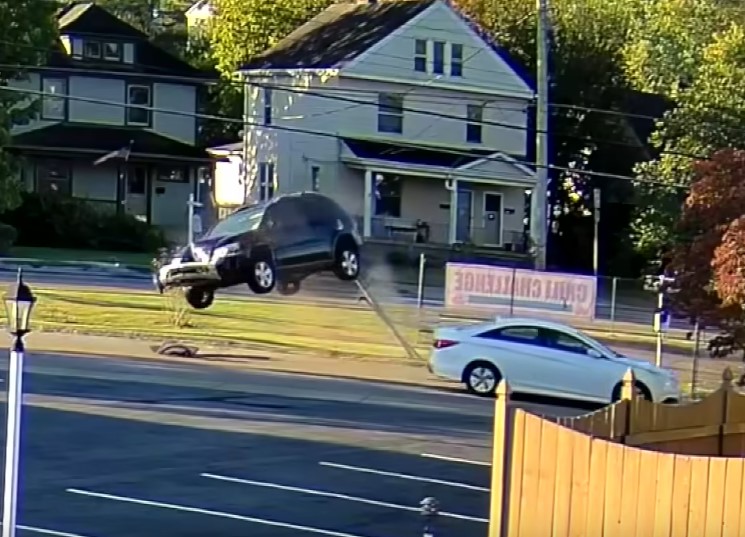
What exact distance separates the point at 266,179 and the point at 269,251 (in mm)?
24375

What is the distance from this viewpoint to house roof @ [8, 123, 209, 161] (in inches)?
2302

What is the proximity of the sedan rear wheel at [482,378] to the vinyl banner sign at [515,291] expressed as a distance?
445cm

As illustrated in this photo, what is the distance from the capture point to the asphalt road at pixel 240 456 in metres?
14.2

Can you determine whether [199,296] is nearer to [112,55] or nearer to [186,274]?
[186,274]

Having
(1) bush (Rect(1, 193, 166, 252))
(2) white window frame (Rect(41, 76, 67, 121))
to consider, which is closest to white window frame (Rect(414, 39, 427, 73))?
(1) bush (Rect(1, 193, 166, 252))

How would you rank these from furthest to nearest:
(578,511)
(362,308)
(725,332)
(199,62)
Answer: (199,62) < (362,308) < (725,332) < (578,511)

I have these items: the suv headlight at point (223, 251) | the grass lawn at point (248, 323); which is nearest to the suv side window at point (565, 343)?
the grass lawn at point (248, 323)

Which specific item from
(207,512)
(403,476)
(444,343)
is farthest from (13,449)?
(444,343)

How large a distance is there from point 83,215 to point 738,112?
75.9ft

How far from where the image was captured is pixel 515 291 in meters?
31.5

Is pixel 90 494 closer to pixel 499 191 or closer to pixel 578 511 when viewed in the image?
pixel 578 511

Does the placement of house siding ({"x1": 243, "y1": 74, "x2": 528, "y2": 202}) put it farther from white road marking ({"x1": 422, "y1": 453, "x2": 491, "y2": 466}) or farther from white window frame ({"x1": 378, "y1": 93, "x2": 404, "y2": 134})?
white road marking ({"x1": 422, "y1": 453, "x2": 491, "y2": 466})

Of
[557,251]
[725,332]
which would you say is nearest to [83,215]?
[557,251]

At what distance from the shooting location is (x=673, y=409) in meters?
12.2
